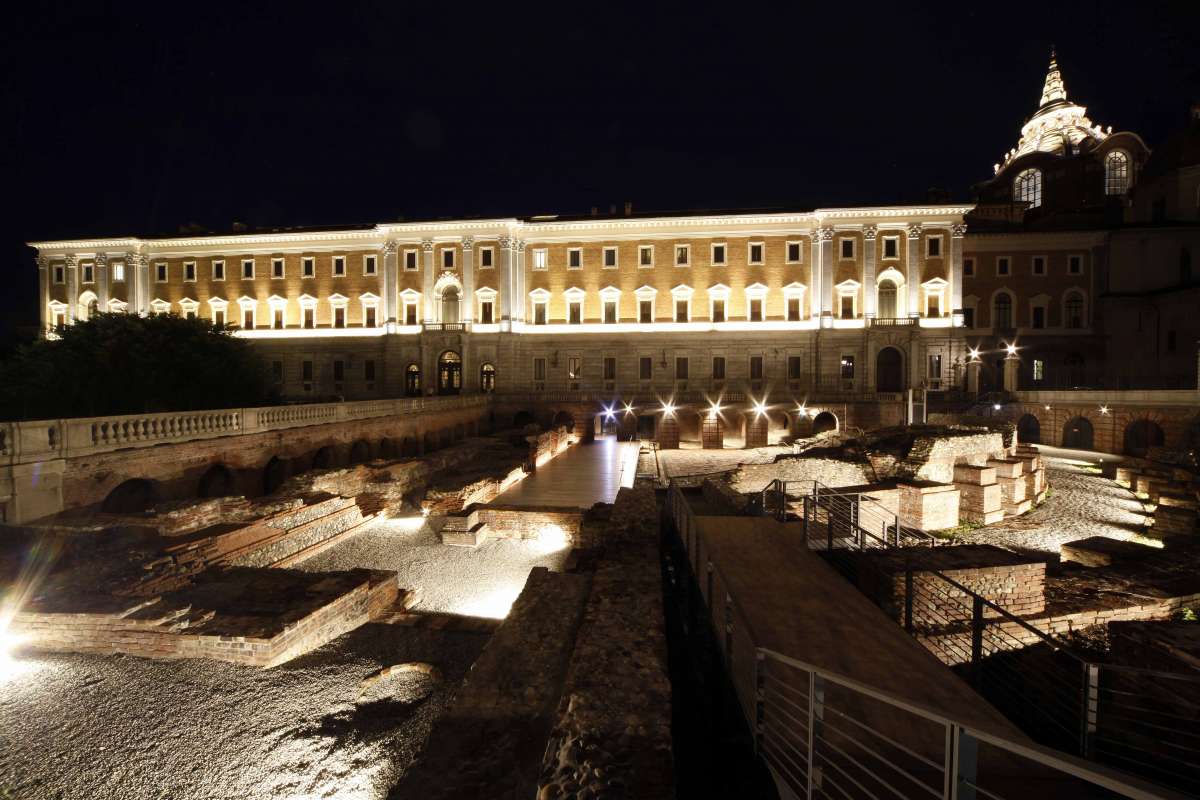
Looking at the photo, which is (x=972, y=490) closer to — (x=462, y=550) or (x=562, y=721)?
(x=462, y=550)

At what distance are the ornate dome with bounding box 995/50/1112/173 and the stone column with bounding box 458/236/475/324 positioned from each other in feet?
174

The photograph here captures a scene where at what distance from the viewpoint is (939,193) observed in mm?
35500

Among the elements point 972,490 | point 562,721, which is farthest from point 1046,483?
point 562,721

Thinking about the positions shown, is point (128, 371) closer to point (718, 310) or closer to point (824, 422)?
point (718, 310)

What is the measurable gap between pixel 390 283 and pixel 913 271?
115 ft

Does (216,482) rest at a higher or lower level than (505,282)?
lower

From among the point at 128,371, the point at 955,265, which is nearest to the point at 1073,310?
the point at 955,265

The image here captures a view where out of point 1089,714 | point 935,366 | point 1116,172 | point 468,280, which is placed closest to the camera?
point 1089,714

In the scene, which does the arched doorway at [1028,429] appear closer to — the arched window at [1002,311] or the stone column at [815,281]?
the arched window at [1002,311]

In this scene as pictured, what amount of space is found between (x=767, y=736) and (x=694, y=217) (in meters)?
35.3

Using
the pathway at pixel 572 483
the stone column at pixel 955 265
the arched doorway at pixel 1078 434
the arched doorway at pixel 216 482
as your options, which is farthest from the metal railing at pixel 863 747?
the stone column at pixel 955 265

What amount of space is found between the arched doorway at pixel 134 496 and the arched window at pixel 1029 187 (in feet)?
214

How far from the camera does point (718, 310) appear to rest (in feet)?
118

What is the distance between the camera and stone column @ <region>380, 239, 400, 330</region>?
3716 cm
